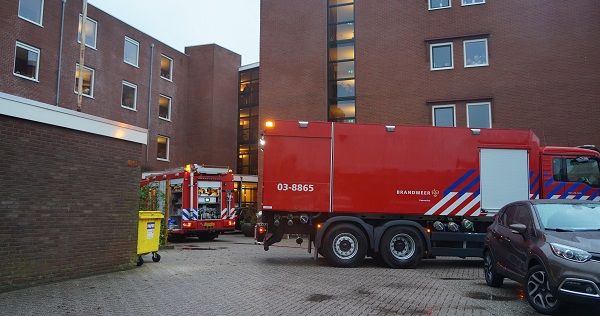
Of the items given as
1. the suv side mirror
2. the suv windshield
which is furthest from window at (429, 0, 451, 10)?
the suv side mirror

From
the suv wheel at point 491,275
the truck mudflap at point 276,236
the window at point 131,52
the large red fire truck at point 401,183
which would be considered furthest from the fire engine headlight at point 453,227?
the window at point 131,52

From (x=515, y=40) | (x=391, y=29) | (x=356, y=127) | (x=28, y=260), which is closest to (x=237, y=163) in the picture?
(x=391, y=29)

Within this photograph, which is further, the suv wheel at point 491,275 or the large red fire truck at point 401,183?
the large red fire truck at point 401,183

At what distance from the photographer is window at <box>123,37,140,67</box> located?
1179 inches

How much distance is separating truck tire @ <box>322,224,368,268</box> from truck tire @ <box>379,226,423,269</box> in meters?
0.50

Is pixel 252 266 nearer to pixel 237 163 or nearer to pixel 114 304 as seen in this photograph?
pixel 114 304

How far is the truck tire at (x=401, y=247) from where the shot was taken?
442 inches

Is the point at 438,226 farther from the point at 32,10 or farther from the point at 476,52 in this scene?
the point at 32,10

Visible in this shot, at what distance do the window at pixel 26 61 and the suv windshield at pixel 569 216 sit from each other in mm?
23958

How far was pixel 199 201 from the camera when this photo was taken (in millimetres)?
19562

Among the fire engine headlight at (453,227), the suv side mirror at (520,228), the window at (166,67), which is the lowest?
the fire engine headlight at (453,227)

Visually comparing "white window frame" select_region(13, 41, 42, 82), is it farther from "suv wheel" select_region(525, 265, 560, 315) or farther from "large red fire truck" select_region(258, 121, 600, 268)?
"suv wheel" select_region(525, 265, 560, 315)

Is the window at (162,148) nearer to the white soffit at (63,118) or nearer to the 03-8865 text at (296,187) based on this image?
the 03-8865 text at (296,187)

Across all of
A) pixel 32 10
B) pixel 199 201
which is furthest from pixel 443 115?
pixel 32 10
